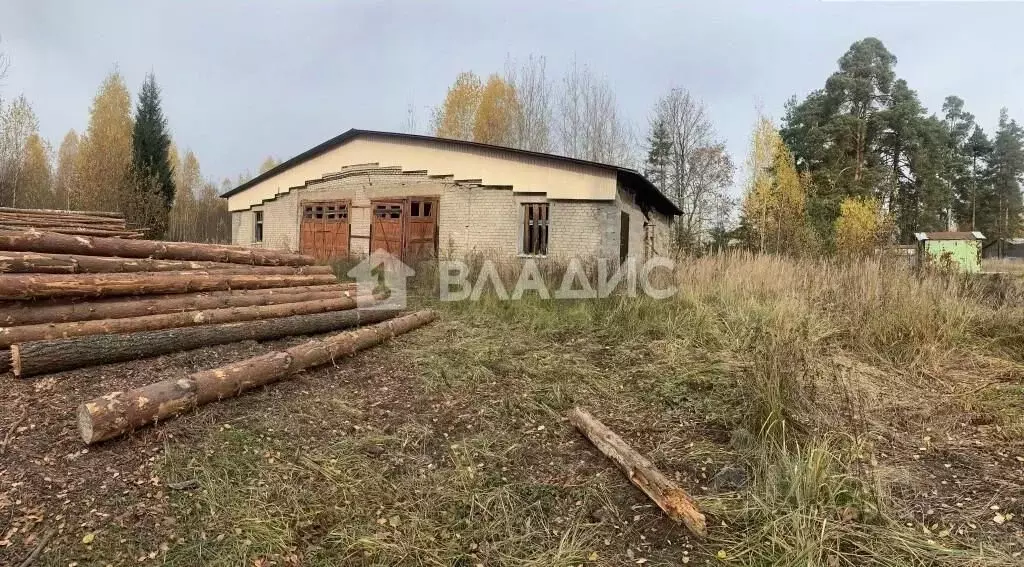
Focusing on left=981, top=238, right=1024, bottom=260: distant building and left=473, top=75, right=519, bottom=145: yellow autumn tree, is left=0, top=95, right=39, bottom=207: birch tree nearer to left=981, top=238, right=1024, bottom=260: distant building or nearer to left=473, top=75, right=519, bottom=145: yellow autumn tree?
left=473, top=75, right=519, bottom=145: yellow autumn tree

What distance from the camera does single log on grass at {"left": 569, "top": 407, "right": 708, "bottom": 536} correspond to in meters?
2.55

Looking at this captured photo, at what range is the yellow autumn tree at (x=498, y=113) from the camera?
28.0 metres

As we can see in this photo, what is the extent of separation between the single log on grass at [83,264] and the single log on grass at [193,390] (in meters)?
2.47

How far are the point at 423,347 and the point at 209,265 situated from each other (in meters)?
3.28

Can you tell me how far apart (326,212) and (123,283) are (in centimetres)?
1210

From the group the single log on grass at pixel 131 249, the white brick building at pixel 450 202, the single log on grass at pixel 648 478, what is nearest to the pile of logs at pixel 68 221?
the single log on grass at pixel 131 249

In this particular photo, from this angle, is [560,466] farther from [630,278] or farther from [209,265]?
[209,265]

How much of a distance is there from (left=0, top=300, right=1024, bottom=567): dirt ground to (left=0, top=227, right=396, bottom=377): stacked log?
0.25 metres

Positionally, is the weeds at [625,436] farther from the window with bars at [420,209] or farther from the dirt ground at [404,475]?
the window with bars at [420,209]

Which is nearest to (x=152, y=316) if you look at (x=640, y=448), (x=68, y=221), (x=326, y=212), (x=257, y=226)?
(x=640, y=448)

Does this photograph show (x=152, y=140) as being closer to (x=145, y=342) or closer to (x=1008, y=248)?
(x=145, y=342)

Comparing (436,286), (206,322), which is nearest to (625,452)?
(206,322)

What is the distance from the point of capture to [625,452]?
3.11 metres

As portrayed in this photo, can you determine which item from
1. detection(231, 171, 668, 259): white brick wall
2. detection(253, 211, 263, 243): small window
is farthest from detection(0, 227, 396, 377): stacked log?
detection(253, 211, 263, 243): small window
